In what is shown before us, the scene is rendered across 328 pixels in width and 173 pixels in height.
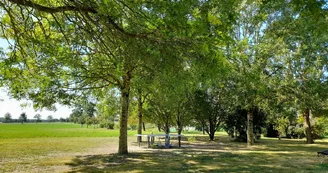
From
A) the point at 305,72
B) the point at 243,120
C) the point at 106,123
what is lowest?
the point at 106,123

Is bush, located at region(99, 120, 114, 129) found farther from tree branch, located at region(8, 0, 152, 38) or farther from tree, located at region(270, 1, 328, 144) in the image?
tree branch, located at region(8, 0, 152, 38)

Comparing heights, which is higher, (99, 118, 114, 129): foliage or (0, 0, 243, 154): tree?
(0, 0, 243, 154): tree

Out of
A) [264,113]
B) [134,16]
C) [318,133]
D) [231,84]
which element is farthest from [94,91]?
[318,133]

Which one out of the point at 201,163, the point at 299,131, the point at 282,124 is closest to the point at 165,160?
the point at 201,163

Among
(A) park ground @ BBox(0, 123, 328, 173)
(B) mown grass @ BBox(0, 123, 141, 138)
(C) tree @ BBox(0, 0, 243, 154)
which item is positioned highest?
(C) tree @ BBox(0, 0, 243, 154)

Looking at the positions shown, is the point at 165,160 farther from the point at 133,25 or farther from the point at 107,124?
the point at 107,124

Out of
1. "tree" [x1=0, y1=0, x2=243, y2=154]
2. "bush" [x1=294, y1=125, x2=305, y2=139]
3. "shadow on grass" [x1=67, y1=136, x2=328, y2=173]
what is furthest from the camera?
"bush" [x1=294, y1=125, x2=305, y2=139]

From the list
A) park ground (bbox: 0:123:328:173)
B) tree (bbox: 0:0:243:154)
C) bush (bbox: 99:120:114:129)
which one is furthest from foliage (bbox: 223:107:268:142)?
bush (bbox: 99:120:114:129)

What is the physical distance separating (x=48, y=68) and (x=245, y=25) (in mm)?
13810

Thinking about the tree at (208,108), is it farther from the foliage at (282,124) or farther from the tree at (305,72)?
the tree at (305,72)

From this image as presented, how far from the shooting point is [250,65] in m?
15.6

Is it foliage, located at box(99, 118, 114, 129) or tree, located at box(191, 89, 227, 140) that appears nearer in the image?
tree, located at box(191, 89, 227, 140)

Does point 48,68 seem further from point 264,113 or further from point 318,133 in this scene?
point 318,133

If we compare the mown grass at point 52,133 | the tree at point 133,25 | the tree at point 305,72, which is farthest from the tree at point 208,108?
the tree at point 133,25
